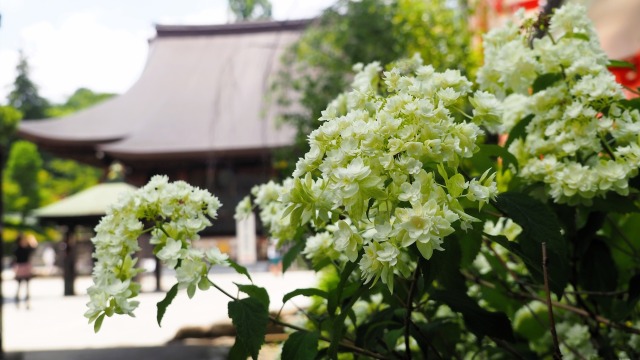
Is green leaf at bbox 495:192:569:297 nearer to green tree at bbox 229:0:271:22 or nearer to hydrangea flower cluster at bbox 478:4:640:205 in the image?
hydrangea flower cluster at bbox 478:4:640:205

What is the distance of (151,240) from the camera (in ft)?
3.04

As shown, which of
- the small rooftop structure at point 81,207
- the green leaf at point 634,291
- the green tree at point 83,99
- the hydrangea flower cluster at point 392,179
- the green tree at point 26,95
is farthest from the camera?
the green tree at point 83,99

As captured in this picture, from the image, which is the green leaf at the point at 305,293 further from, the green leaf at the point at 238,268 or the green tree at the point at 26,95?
the green tree at the point at 26,95

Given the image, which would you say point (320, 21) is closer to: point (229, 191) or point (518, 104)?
point (518, 104)

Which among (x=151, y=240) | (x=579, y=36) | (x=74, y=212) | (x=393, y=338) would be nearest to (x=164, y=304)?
(x=151, y=240)

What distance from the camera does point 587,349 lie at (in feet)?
4.84

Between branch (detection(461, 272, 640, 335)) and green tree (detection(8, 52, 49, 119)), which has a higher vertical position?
green tree (detection(8, 52, 49, 119))

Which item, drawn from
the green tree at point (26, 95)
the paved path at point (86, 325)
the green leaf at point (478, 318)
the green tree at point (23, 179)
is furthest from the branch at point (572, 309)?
the green tree at point (26, 95)

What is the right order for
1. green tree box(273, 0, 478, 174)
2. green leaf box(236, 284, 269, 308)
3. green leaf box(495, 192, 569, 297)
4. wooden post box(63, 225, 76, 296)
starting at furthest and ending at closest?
wooden post box(63, 225, 76, 296), green tree box(273, 0, 478, 174), green leaf box(236, 284, 269, 308), green leaf box(495, 192, 569, 297)

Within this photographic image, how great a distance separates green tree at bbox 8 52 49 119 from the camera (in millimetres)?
34188

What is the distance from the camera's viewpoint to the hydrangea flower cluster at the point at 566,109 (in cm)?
104

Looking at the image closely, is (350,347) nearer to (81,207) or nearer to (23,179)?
(81,207)

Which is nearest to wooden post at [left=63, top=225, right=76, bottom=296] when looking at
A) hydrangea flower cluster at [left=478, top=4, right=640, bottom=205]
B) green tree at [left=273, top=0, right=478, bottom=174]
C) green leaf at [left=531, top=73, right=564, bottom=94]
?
green tree at [left=273, top=0, right=478, bottom=174]

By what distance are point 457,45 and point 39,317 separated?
546cm
